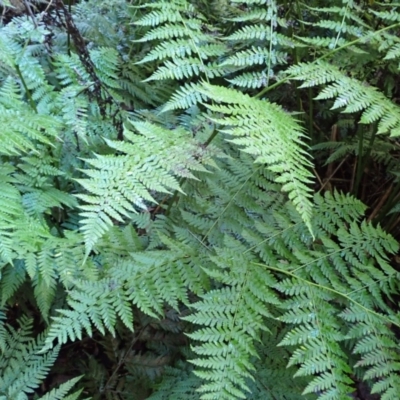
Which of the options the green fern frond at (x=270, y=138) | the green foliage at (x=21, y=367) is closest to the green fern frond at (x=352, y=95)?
the green fern frond at (x=270, y=138)

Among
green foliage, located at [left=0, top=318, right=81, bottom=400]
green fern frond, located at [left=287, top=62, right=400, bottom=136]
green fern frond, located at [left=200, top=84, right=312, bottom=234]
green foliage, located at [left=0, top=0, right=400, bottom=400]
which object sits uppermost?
green fern frond, located at [left=287, top=62, right=400, bottom=136]

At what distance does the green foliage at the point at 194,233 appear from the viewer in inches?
58.3

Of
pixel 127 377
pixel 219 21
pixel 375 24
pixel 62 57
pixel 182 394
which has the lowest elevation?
pixel 127 377

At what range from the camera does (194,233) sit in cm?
187

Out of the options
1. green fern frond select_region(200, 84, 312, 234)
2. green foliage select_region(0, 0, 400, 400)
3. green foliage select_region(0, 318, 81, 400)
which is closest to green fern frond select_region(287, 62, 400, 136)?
green foliage select_region(0, 0, 400, 400)

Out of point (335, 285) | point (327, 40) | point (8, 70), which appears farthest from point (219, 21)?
point (335, 285)

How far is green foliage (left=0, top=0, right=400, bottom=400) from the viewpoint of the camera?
1.48 meters

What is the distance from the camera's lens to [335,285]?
1.67 meters

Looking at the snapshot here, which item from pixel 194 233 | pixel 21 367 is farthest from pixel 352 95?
pixel 21 367

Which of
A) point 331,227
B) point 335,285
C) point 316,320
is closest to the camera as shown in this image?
point 316,320

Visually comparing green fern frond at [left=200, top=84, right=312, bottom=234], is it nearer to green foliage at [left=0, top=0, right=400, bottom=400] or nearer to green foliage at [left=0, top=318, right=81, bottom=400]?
green foliage at [left=0, top=0, right=400, bottom=400]

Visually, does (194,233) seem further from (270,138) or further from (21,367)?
(21,367)

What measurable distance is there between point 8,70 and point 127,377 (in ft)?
4.88

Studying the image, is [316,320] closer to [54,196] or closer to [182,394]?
[182,394]
